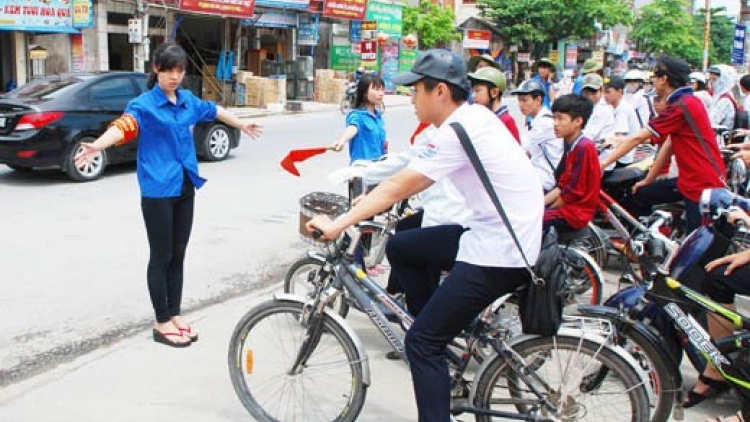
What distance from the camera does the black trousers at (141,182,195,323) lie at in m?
4.43

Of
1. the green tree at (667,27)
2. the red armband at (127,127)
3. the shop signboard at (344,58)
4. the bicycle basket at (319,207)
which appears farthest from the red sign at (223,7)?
the green tree at (667,27)

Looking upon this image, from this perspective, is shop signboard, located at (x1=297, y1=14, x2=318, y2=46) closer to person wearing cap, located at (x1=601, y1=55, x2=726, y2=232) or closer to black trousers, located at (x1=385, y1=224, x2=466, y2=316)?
person wearing cap, located at (x1=601, y1=55, x2=726, y2=232)

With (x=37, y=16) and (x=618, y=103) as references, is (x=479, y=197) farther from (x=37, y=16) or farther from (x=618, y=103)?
(x=37, y=16)

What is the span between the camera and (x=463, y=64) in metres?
3.01

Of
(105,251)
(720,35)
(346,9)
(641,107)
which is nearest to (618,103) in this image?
(641,107)

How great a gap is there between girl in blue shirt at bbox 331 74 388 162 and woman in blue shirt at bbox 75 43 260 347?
1255mm

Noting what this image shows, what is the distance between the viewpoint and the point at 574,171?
501 cm

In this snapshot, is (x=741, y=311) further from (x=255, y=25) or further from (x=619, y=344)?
(x=255, y=25)

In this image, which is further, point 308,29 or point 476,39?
point 476,39

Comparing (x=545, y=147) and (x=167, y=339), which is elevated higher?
(x=545, y=147)

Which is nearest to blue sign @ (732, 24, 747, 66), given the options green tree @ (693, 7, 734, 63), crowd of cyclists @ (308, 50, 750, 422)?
crowd of cyclists @ (308, 50, 750, 422)

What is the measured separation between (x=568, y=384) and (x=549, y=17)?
1608 inches

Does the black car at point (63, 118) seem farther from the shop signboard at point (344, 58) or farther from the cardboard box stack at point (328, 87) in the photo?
the shop signboard at point (344, 58)

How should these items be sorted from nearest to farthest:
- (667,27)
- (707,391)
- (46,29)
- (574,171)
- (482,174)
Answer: (482,174) < (707,391) < (574,171) < (46,29) < (667,27)
